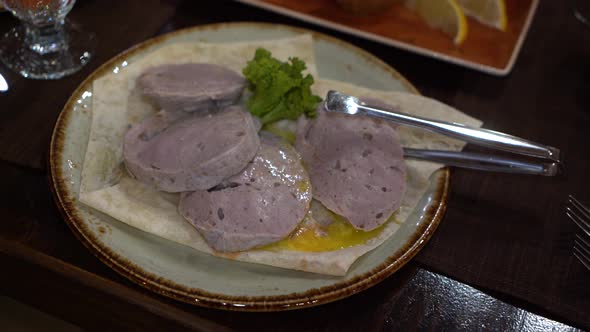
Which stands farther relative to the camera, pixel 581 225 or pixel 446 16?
pixel 446 16

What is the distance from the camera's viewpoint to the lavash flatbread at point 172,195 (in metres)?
1.33

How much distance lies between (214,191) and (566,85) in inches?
53.1

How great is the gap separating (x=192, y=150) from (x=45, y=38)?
820mm

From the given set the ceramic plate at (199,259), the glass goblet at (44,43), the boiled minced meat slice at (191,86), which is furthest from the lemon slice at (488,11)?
the glass goblet at (44,43)

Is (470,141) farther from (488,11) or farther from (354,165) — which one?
(488,11)

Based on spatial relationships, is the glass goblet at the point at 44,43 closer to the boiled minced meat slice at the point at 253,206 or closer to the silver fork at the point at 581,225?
the boiled minced meat slice at the point at 253,206

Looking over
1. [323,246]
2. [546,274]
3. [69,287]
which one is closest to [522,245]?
[546,274]

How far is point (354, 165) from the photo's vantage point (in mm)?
1472

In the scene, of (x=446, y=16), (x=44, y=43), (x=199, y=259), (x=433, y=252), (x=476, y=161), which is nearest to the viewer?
(x=199, y=259)

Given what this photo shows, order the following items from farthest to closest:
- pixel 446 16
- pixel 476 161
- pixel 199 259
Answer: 1. pixel 446 16
2. pixel 476 161
3. pixel 199 259

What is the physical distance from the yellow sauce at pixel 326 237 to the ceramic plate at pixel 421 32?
780 millimetres

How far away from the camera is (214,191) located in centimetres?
139

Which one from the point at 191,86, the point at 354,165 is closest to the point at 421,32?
the point at 354,165

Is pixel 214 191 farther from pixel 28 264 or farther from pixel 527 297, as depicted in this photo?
pixel 527 297
